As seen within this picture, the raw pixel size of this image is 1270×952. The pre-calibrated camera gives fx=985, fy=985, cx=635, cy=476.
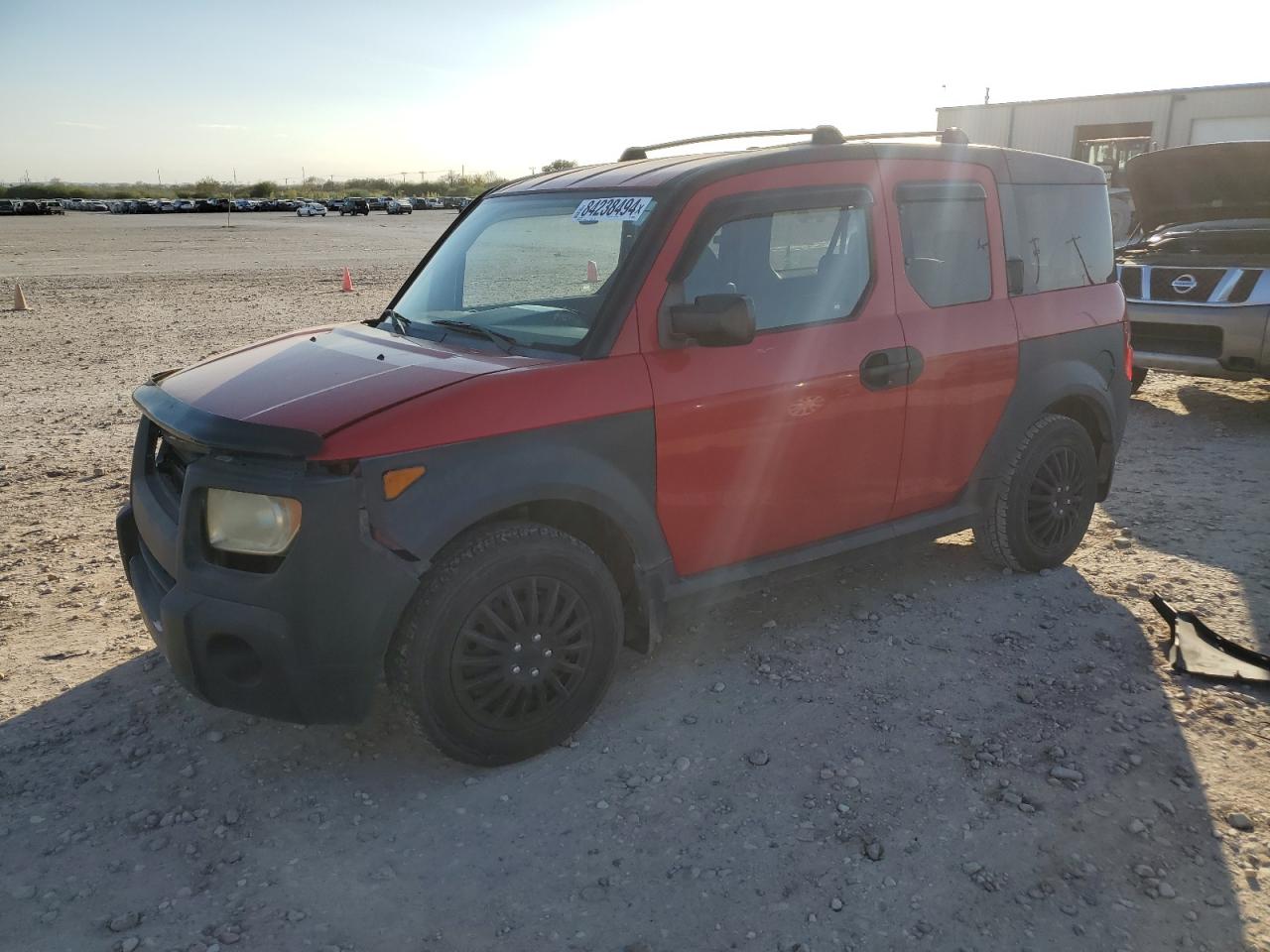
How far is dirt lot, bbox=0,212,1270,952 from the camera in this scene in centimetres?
265

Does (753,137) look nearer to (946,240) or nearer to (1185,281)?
(946,240)

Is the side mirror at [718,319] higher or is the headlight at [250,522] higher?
the side mirror at [718,319]

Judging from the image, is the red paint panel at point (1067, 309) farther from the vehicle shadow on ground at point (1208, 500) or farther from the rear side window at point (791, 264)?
the vehicle shadow on ground at point (1208, 500)

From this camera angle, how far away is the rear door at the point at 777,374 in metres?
3.49

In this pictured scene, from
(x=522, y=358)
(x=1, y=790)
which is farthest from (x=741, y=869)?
(x=1, y=790)

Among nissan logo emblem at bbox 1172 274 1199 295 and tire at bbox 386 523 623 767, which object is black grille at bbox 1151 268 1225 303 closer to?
nissan logo emblem at bbox 1172 274 1199 295

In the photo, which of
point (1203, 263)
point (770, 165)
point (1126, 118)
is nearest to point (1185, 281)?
point (1203, 263)

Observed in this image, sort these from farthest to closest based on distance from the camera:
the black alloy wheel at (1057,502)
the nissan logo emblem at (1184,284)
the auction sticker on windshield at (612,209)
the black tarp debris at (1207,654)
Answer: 1. the nissan logo emblem at (1184,284)
2. the black alloy wheel at (1057,502)
3. the black tarp debris at (1207,654)
4. the auction sticker on windshield at (612,209)

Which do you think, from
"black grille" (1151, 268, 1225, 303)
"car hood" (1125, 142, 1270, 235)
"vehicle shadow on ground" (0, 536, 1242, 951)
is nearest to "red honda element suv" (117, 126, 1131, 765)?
"vehicle shadow on ground" (0, 536, 1242, 951)

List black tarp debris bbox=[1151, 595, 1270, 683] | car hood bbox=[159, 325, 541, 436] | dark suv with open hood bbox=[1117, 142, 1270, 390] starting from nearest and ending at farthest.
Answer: car hood bbox=[159, 325, 541, 436], black tarp debris bbox=[1151, 595, 1270, 683], dark suv with open hood bbox=[1117, 142, 1270, 390]

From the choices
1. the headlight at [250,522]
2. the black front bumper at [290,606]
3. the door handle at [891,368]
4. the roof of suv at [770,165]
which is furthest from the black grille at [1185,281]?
the headlight at [250,522]

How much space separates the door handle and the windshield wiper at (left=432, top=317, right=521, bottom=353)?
138 cm

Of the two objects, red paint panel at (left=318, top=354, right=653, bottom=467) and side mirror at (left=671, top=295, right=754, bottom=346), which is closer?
red paint panel at (left=318, top=354, right=653, bottom=467)

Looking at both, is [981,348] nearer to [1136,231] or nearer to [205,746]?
[205,746]
